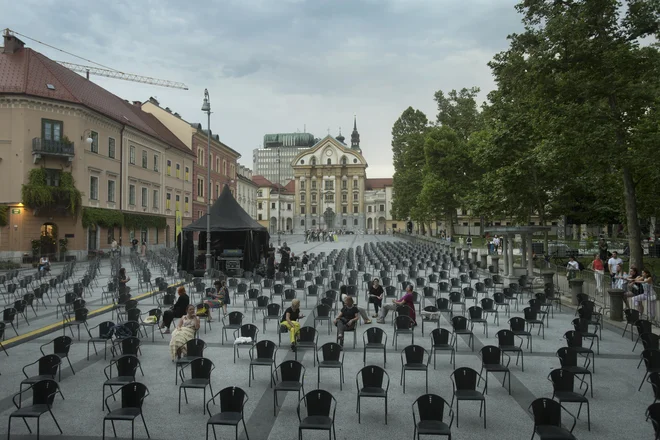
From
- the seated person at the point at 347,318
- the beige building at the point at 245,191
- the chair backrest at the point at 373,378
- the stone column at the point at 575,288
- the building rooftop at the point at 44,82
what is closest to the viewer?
the chair backrest at the point at 373,378

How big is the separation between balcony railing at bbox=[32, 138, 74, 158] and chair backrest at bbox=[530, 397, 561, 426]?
115 feet

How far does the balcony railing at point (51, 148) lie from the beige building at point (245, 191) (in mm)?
40320

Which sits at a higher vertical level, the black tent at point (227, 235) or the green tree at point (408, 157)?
the green tree at point (408, 157)

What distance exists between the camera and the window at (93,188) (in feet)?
118

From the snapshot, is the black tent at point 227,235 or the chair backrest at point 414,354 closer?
the chair backrest at point 414,354

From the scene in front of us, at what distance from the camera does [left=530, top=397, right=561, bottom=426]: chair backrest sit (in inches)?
222

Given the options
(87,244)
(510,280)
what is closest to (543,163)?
(510,280)

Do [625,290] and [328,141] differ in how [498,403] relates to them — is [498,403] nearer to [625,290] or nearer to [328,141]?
[625,290]

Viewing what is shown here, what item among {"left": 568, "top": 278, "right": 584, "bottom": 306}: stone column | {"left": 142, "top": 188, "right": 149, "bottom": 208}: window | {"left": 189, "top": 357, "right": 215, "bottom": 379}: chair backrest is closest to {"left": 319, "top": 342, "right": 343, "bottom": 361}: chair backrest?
{"left": 189, "top": 357, "right": 215, "bottom": 379}: chair backrest

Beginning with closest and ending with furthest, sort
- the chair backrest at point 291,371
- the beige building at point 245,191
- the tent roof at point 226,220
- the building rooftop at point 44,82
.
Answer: the chair backrest at point 291,371 < the tent roof at point 226,220 < the building rooftop at point 44,82 < the beige building at point 245,191

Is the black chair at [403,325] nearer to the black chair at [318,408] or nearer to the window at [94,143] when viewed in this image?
the black chair at [318,408]

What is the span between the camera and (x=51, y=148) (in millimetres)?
32344

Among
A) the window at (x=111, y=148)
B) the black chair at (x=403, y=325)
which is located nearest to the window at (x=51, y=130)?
the window at (x=111, y=148)

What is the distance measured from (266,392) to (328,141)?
11716 cm
